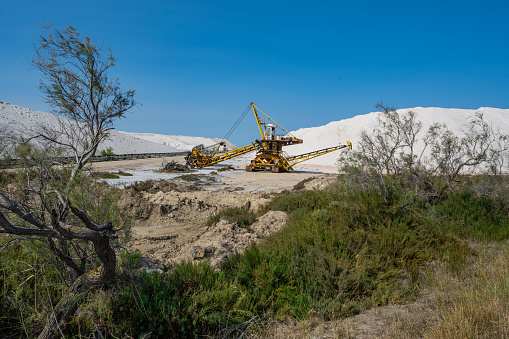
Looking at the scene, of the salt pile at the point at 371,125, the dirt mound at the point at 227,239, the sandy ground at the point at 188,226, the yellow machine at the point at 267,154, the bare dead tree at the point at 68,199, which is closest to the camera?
the bare dead tree at the point at 68,199

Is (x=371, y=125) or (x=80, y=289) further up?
(x=371, y=125)

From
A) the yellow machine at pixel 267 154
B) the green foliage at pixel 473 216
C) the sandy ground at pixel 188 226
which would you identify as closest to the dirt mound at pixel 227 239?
the sandy ground at pixel 188 226

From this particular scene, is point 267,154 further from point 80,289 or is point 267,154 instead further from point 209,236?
point 80,289

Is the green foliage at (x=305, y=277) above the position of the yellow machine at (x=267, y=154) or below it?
below

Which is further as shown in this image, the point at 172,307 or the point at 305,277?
the point at 305,277

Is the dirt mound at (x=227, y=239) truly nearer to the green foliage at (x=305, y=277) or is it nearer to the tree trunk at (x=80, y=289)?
the green foliage at (x=305, y=277)

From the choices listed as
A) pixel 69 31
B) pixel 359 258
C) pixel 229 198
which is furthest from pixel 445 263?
pixel 229 198

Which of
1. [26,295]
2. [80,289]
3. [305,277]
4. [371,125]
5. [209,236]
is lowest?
[209,236]

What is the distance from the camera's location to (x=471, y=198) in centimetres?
844

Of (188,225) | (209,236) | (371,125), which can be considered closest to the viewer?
(209,236)

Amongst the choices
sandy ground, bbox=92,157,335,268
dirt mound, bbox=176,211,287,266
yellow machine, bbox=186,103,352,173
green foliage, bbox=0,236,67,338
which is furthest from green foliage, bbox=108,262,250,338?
yellow machine, bbox=186,103,352,173

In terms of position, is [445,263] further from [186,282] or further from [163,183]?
[163,183]

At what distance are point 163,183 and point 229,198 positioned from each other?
5183 mm

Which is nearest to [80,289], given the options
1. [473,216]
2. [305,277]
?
[305,277]
